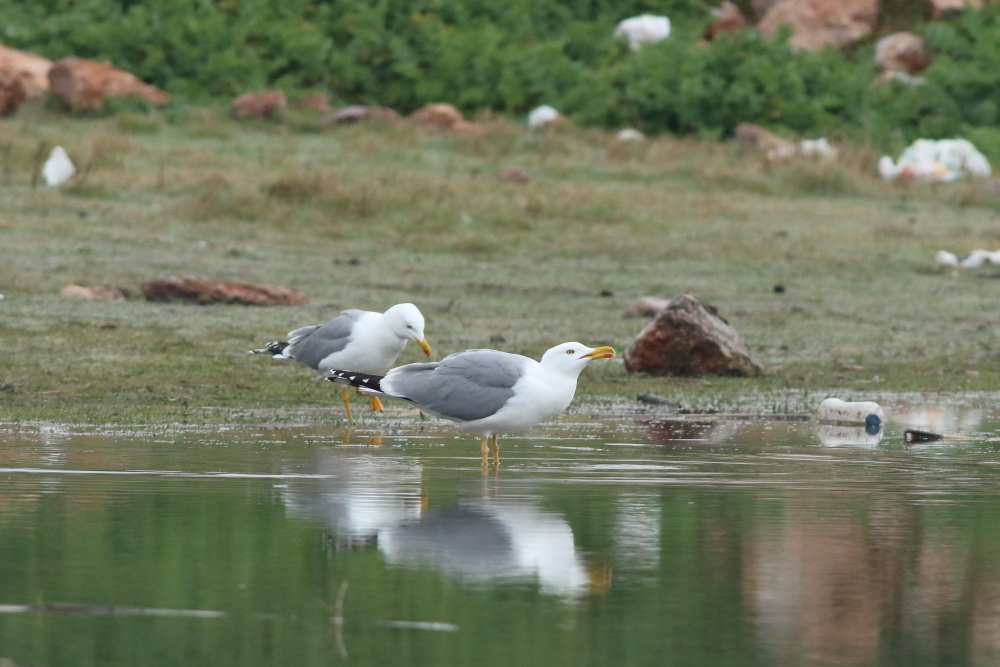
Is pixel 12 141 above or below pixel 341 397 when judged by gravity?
above

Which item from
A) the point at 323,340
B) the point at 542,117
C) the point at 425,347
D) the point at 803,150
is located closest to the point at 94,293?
the point at 323,340

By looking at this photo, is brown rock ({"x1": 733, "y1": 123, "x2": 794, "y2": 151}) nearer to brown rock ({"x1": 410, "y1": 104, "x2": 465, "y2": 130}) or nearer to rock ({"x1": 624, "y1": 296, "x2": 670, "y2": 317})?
brown rock ({"x1": 410, "y1": 104, "x2": 465, "y2": 130})

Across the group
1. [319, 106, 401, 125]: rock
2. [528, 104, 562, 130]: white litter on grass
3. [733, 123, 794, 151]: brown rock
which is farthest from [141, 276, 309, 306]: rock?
[528, 104, 562, 130]: white litter on grass

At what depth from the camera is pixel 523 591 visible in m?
5.49

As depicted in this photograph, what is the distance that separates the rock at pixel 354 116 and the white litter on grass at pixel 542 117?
7.60 ft

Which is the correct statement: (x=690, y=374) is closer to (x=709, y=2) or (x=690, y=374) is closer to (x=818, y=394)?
(x=818, y=394)

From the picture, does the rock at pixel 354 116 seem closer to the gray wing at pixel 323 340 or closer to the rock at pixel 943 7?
the rock at pixel 943 7

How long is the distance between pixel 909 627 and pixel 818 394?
7171 millimetres

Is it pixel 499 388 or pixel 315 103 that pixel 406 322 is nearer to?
pixel 499 388

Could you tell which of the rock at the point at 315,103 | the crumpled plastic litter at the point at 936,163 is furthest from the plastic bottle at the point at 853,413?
the rock at the point at 315,103

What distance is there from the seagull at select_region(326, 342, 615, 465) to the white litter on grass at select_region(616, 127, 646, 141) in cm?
1735

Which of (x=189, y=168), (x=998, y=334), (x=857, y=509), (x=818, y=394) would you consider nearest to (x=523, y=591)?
(x=857, y=509)

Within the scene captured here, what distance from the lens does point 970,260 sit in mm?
19828

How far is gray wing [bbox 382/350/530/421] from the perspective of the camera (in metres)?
8.52
